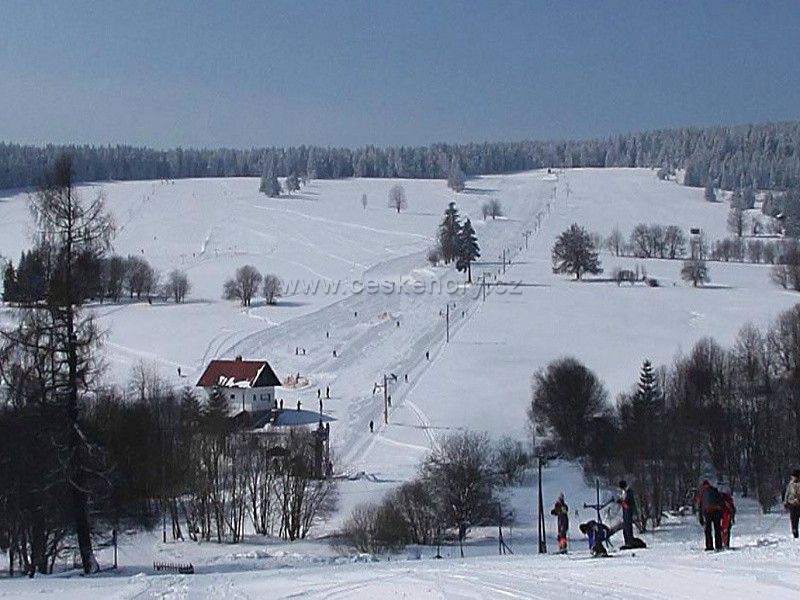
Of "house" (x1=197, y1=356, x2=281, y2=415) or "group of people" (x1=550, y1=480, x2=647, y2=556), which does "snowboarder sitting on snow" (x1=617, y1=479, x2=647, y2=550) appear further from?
"house" (x1=197, y1=356, x2=281, y2=415)

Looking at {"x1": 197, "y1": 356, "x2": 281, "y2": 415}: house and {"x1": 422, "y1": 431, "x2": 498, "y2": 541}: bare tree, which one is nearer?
{"x1": 422, "y1": 431, "x2": 498, "y2": 541}: bare tree

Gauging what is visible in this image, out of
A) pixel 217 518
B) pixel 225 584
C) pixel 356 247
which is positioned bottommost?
pixel 217 518

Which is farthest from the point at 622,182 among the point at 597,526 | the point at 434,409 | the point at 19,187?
the point at 597,526

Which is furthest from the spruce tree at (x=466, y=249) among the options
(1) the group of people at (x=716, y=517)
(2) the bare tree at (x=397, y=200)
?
(1) the group of people at (x=716, y=517)

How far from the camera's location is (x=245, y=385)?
4931 cm

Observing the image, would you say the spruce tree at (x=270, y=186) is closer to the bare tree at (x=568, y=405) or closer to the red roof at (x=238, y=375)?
the red roof at (x=238, y=375)

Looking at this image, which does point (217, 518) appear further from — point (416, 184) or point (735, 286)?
point (416, 184)

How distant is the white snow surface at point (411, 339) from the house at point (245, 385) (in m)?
1.88

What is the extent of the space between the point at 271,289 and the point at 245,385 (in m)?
33.5

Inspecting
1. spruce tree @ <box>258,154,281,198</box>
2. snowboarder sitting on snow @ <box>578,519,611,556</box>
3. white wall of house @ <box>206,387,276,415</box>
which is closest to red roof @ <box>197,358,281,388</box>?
white wall of house @ <box>206,387,276,415</box>

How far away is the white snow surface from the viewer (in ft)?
38.7

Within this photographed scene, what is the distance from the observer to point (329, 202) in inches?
5930

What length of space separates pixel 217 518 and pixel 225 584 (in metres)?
19.4

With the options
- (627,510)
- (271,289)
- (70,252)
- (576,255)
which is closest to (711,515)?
(627,510)
